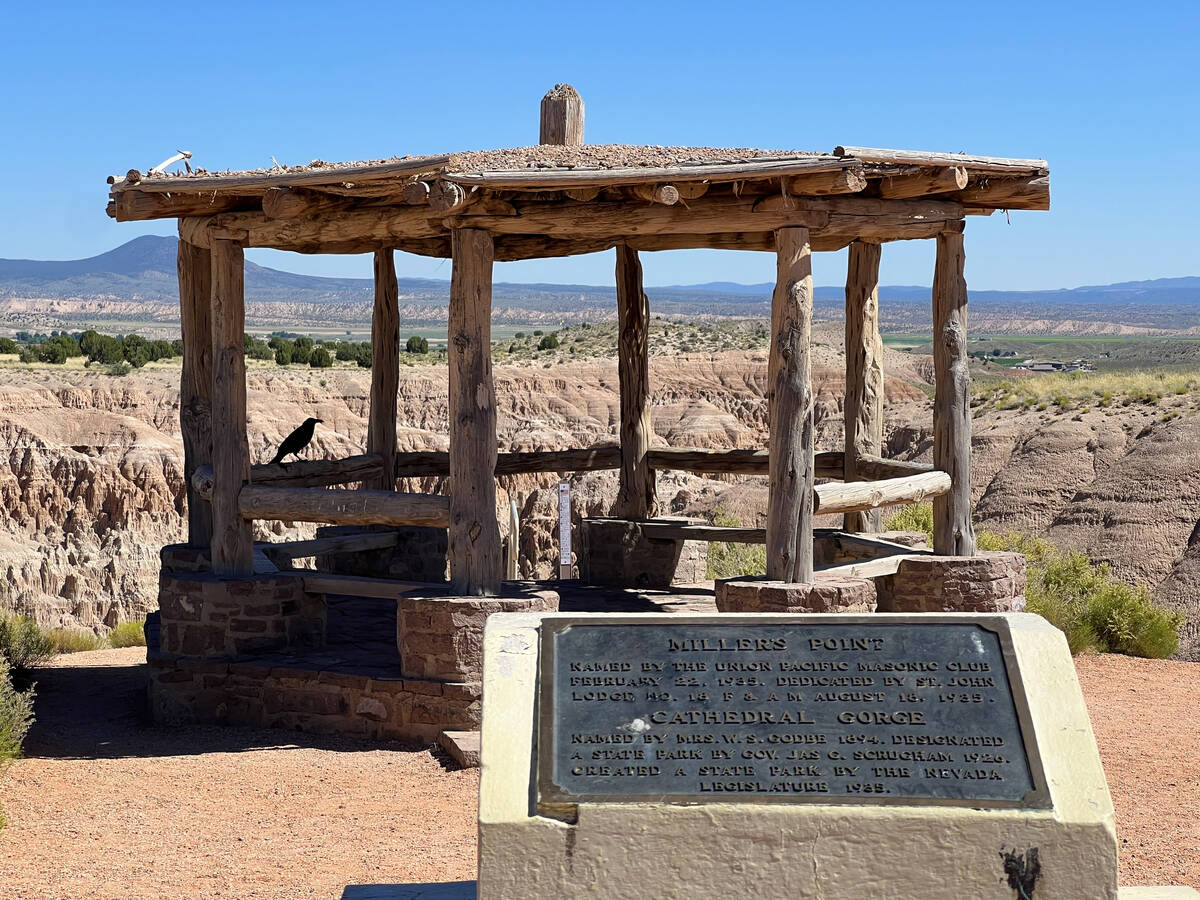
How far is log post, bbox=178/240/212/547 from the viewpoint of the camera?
10250 millimetres

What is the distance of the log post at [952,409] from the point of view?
9.81 metres

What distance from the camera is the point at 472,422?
27.9 ft

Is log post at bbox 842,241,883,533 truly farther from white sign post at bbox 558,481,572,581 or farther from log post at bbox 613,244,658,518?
white sign post at bbox 558,481,572,581

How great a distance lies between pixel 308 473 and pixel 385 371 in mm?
1806

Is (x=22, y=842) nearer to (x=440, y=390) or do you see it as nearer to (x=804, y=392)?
(x=804, y=392)

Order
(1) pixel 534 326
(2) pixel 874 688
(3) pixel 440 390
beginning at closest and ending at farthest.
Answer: (2) pixel 874 688, (3) pixel 440 390, (1) pixel 534 326

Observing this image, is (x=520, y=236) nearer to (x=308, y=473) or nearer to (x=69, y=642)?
(x=308, y=473)

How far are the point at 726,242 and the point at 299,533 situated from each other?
1706 centimetres

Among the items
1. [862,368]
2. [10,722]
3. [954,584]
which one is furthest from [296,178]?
[862,368]

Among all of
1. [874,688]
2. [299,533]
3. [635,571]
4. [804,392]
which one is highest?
[804,392]

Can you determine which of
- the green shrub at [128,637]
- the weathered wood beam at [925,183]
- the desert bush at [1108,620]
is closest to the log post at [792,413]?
the weathered wood beam at [925,183]

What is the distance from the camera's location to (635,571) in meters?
12.2

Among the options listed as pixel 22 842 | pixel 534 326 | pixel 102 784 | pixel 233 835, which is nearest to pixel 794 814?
pixel 233 835

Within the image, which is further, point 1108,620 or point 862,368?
point 1108,620
